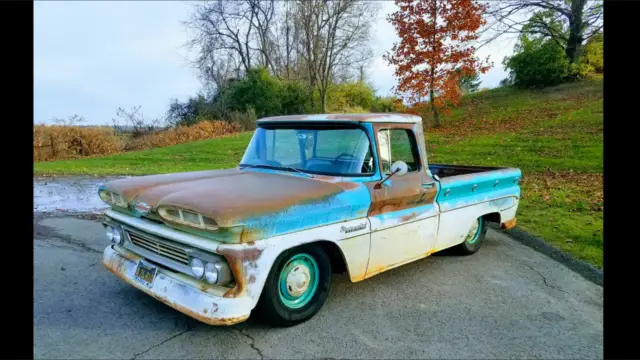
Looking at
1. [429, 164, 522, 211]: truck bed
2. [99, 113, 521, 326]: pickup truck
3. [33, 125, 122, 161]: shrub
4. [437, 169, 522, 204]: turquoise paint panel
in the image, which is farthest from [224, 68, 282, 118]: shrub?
[99, 113, 521, 326]: pickup truck

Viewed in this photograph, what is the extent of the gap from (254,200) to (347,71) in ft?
110

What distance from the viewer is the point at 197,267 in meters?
3.11

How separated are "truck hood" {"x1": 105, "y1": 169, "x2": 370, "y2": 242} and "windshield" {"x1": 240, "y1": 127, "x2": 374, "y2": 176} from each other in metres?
0.22

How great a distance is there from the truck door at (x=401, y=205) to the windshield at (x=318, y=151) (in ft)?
0.62

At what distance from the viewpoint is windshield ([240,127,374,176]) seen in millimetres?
4027

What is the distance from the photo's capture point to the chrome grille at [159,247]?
3.30 metres

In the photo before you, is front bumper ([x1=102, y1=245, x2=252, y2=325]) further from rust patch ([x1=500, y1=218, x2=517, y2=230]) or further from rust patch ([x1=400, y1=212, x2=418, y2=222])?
rust patch ([x1=500, y1=218, x2=517, y2=230])

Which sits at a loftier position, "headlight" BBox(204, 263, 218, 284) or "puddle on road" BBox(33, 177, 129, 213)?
"puddle on road" BBox(33, 177, 129, 213)

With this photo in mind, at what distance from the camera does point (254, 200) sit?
123 inches

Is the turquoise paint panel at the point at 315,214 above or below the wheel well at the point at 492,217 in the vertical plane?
above

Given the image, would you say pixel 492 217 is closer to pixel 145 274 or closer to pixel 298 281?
pixel 298 281

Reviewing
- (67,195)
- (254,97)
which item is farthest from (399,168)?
(254,97)

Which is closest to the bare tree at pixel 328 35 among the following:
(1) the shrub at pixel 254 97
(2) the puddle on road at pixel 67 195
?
(1) the shrub at pixel 254 97

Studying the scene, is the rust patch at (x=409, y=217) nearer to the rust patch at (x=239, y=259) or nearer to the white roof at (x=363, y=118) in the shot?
the white roof at (x=363, y=118)
